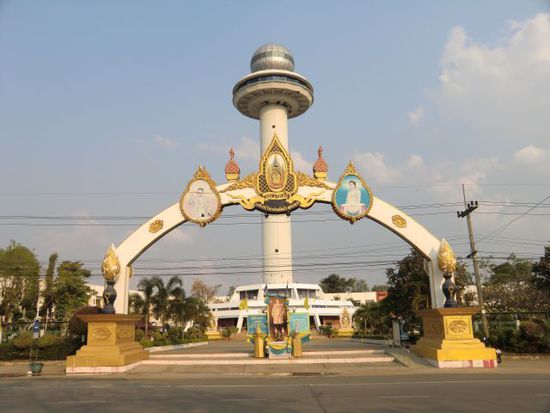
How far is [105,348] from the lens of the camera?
709 inches

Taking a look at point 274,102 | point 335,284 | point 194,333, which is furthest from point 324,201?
point 335,284

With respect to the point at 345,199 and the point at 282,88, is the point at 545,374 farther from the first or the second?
the point at 282,88

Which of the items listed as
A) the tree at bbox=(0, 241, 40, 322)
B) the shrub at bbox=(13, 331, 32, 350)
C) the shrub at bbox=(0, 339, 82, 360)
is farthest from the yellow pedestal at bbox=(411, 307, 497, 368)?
the tree at bbox=(0, 241, 40, 322)

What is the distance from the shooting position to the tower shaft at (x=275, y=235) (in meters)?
52.1

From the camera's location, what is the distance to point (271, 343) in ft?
69.5

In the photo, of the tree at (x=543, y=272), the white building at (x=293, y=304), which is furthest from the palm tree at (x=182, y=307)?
the tree at (x=543, y=272)

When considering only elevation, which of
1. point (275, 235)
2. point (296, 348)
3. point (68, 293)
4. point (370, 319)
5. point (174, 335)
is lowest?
point (174, 335)

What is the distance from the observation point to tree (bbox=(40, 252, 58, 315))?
153ft

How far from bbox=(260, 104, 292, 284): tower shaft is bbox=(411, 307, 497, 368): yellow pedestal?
32.2 m

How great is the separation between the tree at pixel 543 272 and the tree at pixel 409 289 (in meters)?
10.6

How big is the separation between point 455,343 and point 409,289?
1059cm

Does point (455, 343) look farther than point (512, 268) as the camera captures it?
No

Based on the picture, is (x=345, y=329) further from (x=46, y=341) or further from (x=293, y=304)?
(x=46, y=341)

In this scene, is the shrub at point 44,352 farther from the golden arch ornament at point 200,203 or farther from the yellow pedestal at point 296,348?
the yellow pedestal at point 296,348
